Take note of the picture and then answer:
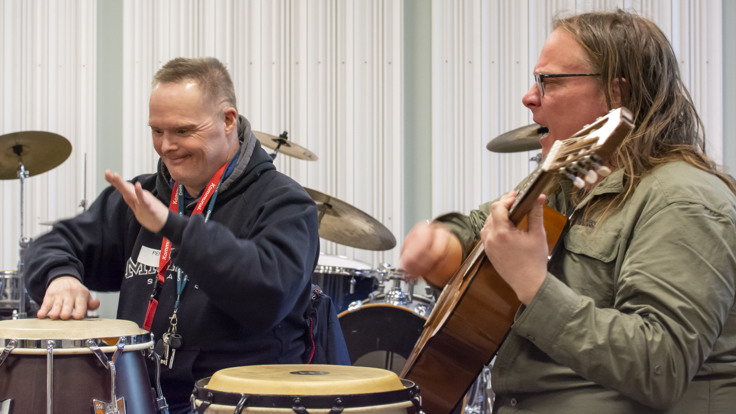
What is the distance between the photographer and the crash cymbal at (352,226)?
13.6 feet

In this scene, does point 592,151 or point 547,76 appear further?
point 547,76

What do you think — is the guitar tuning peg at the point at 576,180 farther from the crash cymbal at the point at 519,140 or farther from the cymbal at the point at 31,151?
the cymbal at the point at 31,151

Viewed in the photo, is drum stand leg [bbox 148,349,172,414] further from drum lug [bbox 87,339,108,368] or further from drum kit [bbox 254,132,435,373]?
drum kit [bbox 254,132,435,373]

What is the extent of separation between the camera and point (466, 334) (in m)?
1.74

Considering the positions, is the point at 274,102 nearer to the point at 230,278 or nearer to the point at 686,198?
the point at 230,278

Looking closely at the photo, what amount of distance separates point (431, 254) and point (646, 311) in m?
0.62

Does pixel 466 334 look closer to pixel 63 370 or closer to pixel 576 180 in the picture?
pixel 576 180

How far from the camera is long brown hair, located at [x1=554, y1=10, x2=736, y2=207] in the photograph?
5.74 ft

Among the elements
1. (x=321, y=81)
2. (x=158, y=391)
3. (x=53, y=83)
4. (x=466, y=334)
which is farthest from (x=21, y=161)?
(x=466, y=334)

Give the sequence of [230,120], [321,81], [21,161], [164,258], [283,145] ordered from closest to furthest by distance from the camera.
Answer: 1. [164,258]
2. [230,120]
3. [283,145]
4. [21,161]
5. [321,81]

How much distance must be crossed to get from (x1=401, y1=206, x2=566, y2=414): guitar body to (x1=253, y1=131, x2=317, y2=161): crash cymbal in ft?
8.86

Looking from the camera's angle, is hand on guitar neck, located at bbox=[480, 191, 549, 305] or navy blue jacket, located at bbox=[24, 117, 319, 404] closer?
hand on guitar neck, located at bbox=[480, 191, 549, 305]

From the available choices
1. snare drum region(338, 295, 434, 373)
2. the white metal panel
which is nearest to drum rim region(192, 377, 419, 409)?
snare drum region(338, 295, 434, 373)

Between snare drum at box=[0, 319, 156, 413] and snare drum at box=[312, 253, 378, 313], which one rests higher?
snare drum at box=[0, 319, 156, 413]
